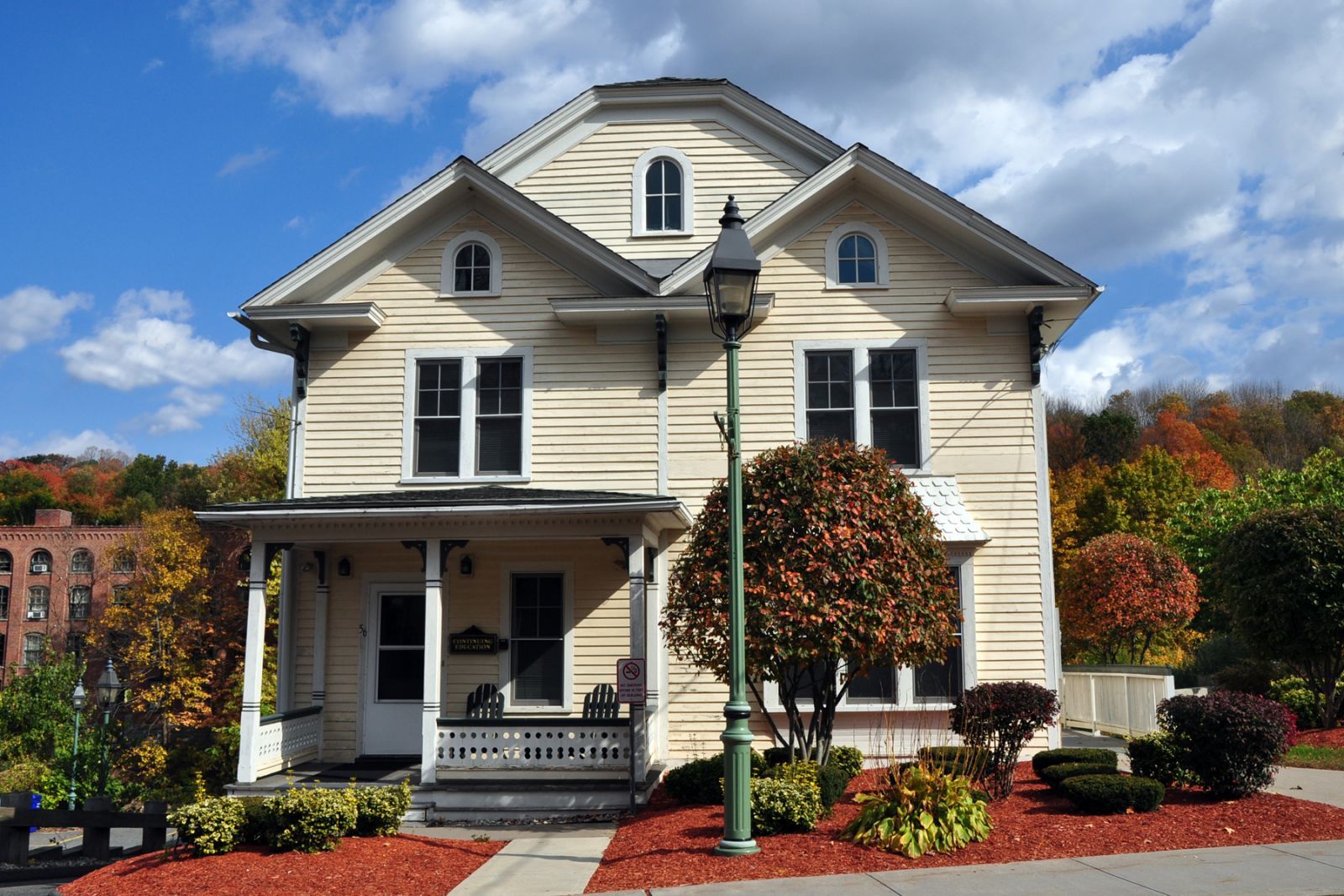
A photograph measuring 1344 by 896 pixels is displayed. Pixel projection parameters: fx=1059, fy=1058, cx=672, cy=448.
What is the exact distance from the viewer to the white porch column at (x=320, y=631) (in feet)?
49.2

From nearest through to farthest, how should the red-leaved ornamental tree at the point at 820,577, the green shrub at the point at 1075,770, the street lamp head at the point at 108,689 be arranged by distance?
the red-leaved ornamental tree at the point at 820,577 < the green shrub at the point at 1075,770 < the street lamp head at the point at 108,689

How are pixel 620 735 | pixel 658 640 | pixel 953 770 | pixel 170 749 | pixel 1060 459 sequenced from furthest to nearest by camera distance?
1. pixel 1060 459
2. pixel 170 749
3. pixel 658 640
4. pixel 620 735
5. pixel 953 770

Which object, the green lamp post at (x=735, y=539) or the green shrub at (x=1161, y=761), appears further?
the green shrub at (x=1161, y=761)

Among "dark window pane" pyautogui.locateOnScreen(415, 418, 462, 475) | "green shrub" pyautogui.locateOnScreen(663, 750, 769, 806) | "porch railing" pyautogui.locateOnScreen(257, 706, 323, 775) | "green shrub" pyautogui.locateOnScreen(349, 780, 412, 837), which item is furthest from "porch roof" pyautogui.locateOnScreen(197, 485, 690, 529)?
"green shrub" pyautogui.locateOnScreen(349, 780, 412, 837)

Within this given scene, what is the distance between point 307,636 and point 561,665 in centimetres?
374

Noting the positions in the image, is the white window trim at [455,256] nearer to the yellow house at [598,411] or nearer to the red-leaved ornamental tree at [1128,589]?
the yellow house at [598,411]

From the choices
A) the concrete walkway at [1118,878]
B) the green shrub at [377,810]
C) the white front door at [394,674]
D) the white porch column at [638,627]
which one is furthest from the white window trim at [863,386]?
the green shrub at [377,810]

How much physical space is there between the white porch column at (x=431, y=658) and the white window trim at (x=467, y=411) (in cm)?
234

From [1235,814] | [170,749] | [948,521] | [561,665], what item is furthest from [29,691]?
[1235,814]

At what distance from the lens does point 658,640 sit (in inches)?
564

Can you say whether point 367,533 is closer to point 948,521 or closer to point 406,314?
point 406,314

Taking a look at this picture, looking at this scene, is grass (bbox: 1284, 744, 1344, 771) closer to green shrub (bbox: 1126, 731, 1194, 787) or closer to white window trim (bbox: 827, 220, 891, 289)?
green shrub (bbox: 1126, 731, 1194, 787)

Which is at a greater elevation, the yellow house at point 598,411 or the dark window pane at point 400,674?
the yellow house at point 598,411

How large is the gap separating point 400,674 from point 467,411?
153 inches
